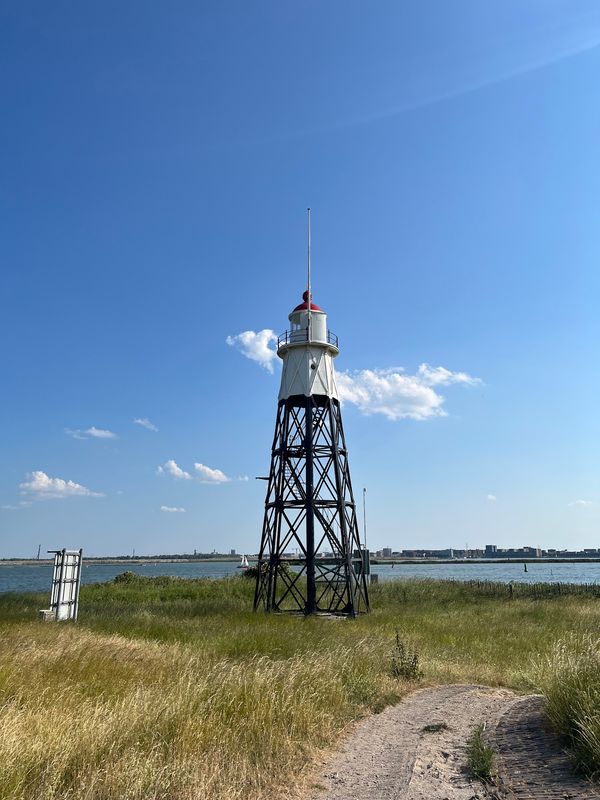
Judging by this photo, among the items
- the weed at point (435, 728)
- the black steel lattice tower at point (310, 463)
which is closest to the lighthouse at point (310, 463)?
the black steel lattice tower at point (310, 463)

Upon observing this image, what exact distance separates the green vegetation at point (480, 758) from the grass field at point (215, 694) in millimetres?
1112

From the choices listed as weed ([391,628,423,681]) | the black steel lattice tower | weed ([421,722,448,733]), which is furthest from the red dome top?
weed ([421,722,448,733])

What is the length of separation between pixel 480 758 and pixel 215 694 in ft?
13.4

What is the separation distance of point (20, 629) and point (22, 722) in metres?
9.11

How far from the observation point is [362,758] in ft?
27.1

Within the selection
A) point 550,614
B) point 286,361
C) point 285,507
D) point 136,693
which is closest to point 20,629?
point 136,693

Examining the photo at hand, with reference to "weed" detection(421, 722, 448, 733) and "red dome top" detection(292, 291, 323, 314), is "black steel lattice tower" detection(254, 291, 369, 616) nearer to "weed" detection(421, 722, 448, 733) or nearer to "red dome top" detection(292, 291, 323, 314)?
"red dome top" detection(292, 291, 323, 314)

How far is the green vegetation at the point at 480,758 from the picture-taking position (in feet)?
23.6

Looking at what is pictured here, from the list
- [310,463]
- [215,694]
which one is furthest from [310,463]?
[215,694]

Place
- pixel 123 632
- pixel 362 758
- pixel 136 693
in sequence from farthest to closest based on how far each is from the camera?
pixel 123 632 < pixel 136 693 < pixel 362 758

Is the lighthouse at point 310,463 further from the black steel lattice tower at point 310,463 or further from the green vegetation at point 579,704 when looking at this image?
the green vegetation at point 579,704

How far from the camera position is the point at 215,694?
30.7 feet

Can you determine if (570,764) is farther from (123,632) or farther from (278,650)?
(123,632)

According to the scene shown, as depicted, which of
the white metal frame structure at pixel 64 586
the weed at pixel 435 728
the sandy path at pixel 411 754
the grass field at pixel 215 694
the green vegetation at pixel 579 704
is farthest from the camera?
the white metal frame structure at pixel 64 586
